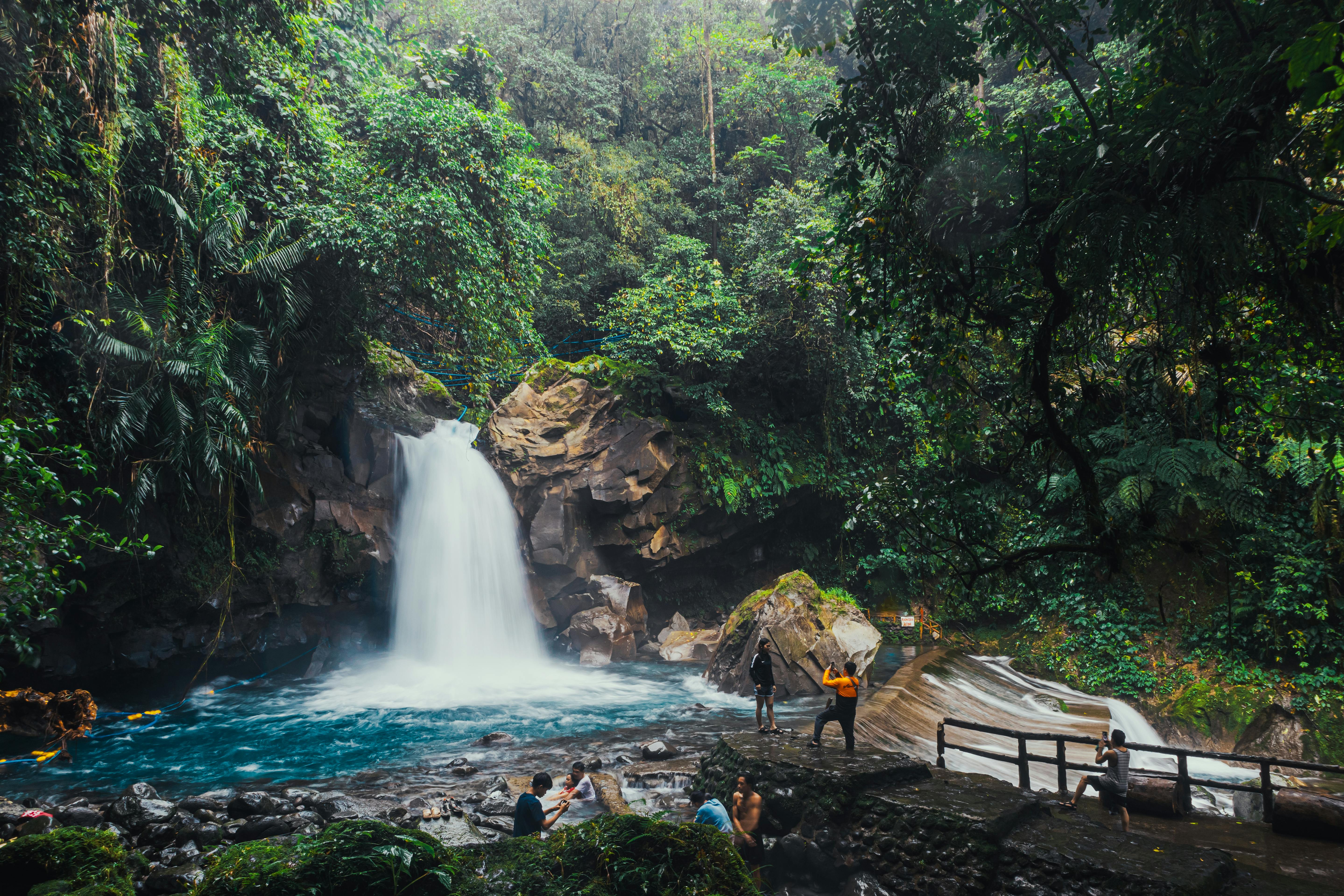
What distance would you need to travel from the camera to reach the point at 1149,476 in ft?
29.2

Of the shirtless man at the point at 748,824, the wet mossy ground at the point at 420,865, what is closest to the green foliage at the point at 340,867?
the wet mossy ground at the point at 420,865

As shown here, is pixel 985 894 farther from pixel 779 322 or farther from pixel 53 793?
pixel 779 322

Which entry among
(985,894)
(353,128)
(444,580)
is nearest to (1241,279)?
(985,894)

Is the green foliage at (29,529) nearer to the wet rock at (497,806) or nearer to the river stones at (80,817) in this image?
the river stones at (80,817)

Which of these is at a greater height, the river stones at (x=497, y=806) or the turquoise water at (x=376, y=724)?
the river stones at (x=497, y=806)

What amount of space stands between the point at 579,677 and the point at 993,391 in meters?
11.2

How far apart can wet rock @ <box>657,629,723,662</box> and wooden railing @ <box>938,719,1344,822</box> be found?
984 centimetres

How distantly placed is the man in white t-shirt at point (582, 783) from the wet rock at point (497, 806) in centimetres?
80

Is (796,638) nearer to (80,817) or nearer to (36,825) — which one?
(80,817)

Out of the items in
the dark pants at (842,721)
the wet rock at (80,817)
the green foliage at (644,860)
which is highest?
the green foliage at (644,860)

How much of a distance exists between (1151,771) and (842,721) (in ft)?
12.5

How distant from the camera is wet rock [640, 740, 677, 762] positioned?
34.5 feet

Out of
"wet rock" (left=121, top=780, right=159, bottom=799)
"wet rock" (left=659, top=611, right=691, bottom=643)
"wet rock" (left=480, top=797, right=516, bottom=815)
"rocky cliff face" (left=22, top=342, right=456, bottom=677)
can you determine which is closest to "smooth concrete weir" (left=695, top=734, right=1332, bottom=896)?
"wet rock" (left=480, top=797, right=516, bottom=815)

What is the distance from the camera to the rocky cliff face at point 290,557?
42.5 feet
